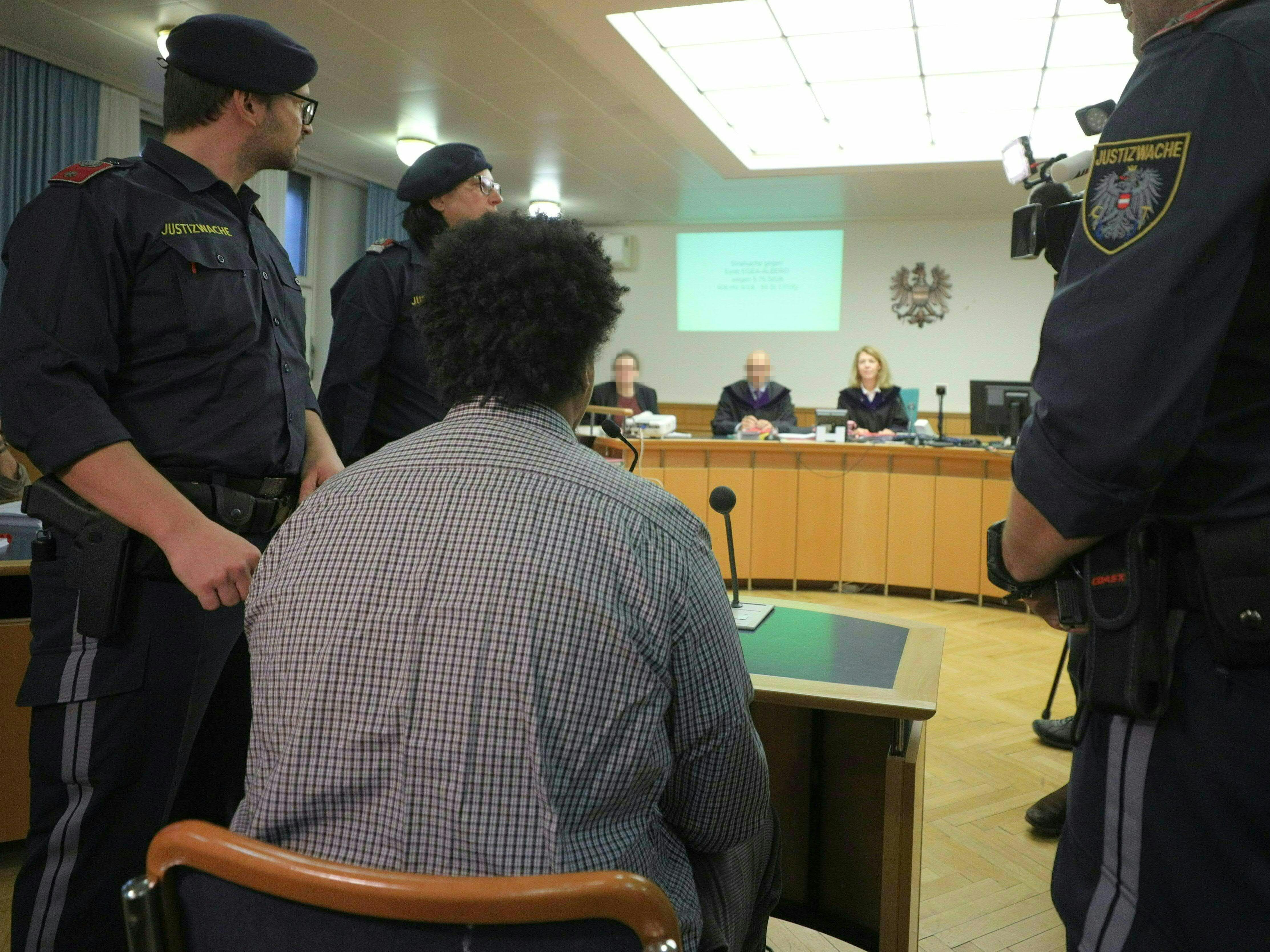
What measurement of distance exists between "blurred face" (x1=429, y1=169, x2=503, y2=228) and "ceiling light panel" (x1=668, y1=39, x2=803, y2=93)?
10.5ft

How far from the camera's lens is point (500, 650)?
0.75 m

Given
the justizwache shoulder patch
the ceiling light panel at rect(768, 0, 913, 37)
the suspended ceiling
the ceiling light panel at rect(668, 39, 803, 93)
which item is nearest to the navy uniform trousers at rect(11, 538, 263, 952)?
the justizwache shoulder patch

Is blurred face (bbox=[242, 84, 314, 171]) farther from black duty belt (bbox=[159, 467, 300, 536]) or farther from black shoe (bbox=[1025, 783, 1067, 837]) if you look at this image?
black shoe (bbox=[1025, 783, 1067, 837])

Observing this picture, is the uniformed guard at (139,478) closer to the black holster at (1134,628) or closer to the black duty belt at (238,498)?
the black duty belt at (238,498)

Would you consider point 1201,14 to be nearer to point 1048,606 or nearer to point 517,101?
point 1048,606

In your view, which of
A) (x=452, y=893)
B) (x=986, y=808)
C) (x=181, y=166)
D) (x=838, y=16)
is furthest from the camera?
(x=838, y=16)

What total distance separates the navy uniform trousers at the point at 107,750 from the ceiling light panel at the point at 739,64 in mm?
4454

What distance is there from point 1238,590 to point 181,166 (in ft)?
4.53

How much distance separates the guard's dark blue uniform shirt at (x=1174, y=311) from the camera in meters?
0.69

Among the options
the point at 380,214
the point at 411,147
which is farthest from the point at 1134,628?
the point at 380,214

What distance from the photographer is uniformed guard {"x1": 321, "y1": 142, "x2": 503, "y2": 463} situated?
1938 millimetres

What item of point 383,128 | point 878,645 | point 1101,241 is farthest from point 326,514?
point 383,128

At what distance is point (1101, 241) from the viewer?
74 centimetres

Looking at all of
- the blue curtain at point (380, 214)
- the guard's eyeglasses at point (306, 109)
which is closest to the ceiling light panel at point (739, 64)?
the blue curtain at point (380, 214)
